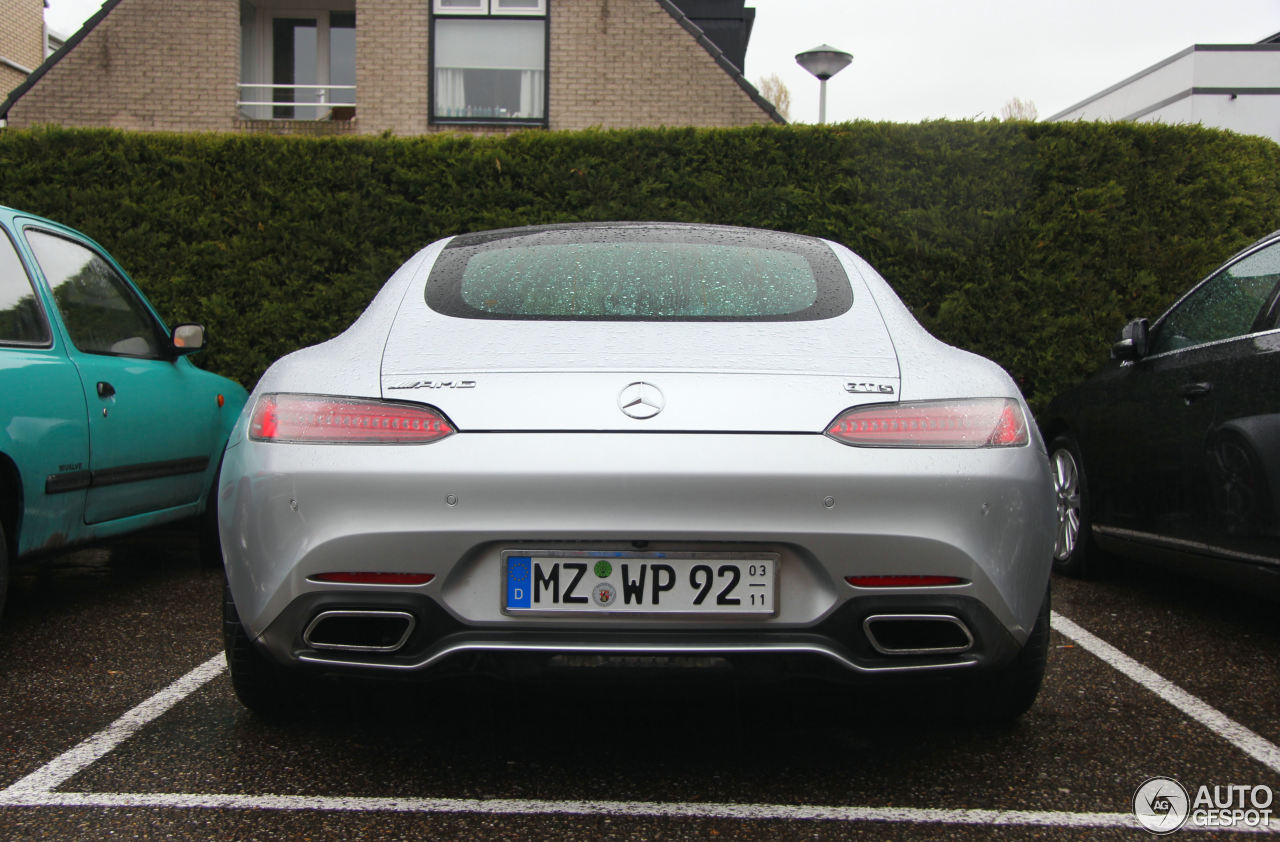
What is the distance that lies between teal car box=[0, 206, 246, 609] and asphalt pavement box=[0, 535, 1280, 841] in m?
0.58

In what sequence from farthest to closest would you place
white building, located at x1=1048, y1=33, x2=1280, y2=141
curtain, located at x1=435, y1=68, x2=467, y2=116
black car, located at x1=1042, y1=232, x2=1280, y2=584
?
white building, located at x1=1048, y1=33, x2=1280, y2=141 < curtain, located at x1=435, y1=68, x2=467, y2=116 < black car, located at x1=1042, y1=232, x2=1280, y2=584

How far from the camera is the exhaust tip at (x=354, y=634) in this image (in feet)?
8.00

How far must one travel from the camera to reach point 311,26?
16.6 meters

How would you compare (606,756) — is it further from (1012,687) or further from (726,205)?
(726,205)

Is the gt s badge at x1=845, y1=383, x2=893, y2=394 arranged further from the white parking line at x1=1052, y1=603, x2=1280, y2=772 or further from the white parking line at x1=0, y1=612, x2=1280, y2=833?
the white parking line at x1=1052, y1=603, x2=1280, y2=772

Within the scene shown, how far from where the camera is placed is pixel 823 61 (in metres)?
15.3

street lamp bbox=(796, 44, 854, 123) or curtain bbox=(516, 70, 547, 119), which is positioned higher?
street lamp bbox=(796, 44, 854, 123)

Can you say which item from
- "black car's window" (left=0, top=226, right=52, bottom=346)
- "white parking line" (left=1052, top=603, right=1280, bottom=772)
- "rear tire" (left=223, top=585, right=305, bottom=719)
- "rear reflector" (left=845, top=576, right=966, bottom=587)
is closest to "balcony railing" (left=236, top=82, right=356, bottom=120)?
"black car's window" (left=0, top=226, right=52, bottom=346)

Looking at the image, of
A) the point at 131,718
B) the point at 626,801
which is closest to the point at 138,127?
the point at 131,718

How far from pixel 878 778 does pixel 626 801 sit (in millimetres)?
618

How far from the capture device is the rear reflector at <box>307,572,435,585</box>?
93.0 inches

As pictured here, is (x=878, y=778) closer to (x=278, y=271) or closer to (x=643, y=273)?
(x=643, y=273)

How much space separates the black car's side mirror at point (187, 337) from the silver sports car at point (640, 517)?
278 centimetres

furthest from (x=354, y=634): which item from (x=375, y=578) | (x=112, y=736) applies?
(x=112, y=736)
